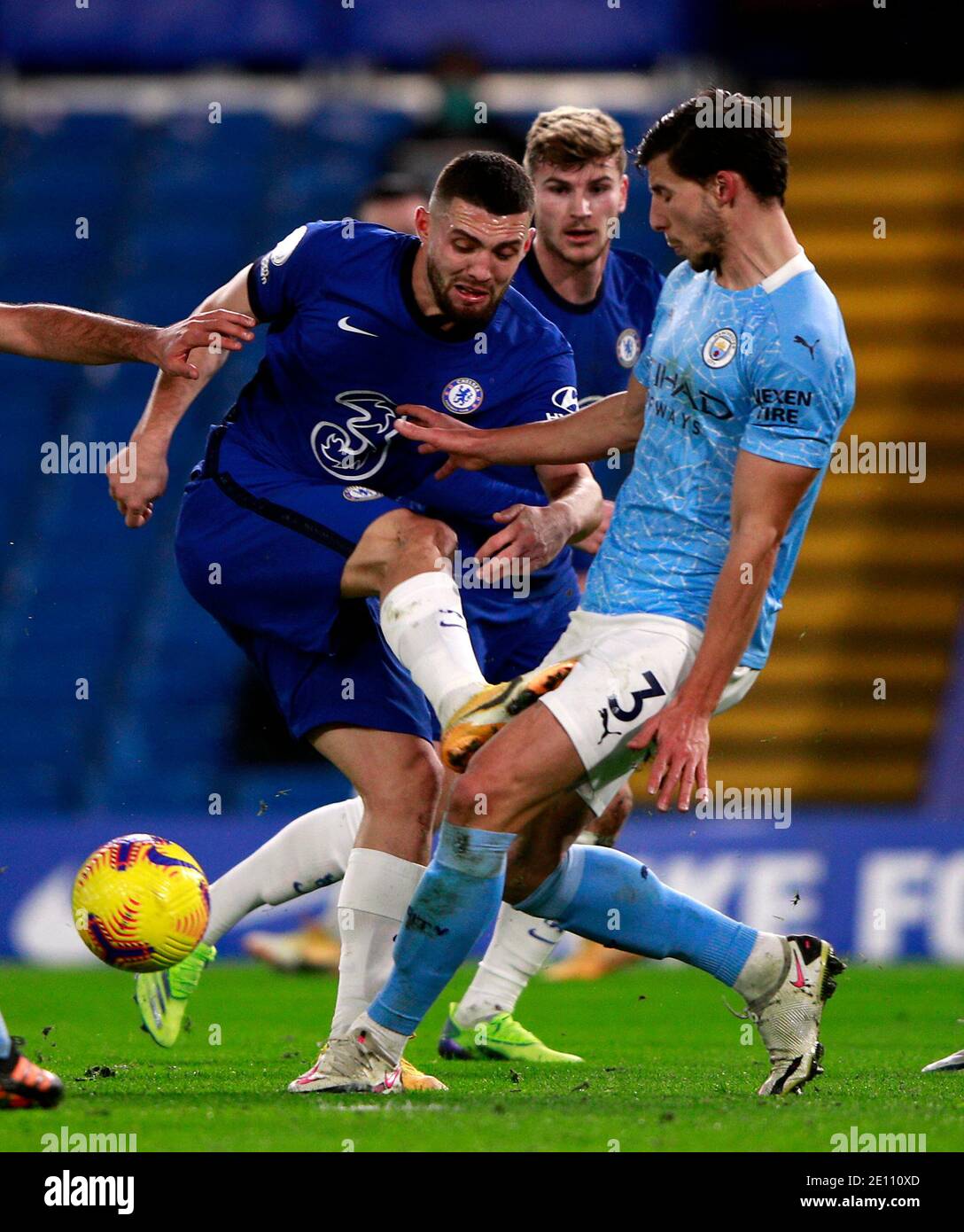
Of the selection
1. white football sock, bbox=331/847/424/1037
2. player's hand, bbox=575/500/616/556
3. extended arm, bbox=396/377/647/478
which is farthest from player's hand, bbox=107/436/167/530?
player's hand, bbox=575/500/616/556

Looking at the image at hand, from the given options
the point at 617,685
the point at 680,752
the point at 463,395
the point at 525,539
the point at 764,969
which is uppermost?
the point at 463,395

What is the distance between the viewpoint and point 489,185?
16.4ft

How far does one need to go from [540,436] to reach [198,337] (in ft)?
2.92

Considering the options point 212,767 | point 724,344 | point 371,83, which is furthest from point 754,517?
point 371,83

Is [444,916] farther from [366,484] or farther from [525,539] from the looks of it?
[366,484]

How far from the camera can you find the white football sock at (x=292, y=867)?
5.89 meters

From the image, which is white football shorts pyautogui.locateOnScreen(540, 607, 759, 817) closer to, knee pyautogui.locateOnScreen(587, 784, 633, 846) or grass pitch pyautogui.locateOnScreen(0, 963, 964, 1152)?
grass pitch pyautogui.locateOnScreen(0, 963, 964, 1152)

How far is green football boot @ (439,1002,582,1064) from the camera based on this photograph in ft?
19.1

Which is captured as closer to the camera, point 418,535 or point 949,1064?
point 418,535

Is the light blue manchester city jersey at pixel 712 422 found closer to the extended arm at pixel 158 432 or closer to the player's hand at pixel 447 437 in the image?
the player's hand at pixel 447 437

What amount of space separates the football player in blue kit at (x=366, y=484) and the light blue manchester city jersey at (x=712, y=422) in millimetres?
409

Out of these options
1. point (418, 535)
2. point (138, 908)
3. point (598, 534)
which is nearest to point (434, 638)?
point (418, 535)

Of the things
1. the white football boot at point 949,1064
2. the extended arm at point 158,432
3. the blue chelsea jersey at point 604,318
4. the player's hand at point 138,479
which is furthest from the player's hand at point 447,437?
the white football boot at point 949,1064

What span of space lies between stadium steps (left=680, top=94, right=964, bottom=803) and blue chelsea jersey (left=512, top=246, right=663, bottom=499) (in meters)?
6.18
